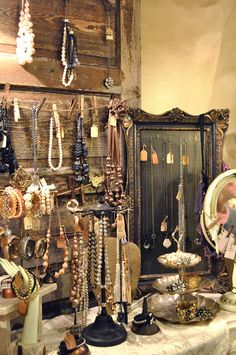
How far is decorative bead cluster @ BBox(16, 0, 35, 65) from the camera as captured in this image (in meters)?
1.83

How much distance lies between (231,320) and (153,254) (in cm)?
45

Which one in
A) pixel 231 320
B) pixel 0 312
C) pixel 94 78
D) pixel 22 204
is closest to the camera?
pixel 0 312

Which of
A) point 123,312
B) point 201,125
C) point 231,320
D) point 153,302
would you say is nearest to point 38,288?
point 123,312

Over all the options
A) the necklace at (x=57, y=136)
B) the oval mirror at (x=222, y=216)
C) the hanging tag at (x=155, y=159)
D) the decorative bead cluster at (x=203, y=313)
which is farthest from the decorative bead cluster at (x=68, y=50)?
the decorative bead cluster at (x=203, y=313)

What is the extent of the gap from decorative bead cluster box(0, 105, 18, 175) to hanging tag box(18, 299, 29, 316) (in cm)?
51

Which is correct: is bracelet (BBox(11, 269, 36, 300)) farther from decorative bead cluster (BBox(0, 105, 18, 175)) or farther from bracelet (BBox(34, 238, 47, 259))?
decorative bead cluster (BBox(0, 105, 18, 175))

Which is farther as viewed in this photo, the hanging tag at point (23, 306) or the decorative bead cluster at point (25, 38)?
the decorative bead cluster at point (25, 38)

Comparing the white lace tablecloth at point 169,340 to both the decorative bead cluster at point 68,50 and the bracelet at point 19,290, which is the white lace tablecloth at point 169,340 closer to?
the bracelet at point 19,290

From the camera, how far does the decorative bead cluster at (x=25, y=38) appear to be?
1.83m

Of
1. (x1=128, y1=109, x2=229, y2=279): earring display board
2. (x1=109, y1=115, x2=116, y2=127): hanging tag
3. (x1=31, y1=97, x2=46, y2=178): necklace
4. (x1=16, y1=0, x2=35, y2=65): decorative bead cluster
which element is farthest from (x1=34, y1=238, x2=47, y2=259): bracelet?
(x1=16, y1=0, x2=35, y2=65): decorative bead cluster

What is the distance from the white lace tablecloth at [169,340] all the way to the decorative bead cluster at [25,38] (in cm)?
107

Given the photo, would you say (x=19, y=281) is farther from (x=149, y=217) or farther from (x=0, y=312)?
(x=149, y=217)

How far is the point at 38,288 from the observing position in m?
1.58

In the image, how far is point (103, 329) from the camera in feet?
5.58
